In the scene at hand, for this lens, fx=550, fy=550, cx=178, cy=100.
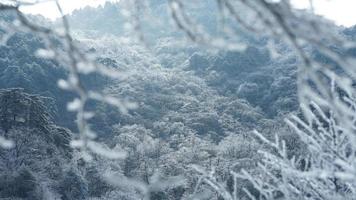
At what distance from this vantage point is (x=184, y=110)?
38.6 metres

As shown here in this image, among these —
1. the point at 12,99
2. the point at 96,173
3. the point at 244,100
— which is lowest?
the point at 96,173

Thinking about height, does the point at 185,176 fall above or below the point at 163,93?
below

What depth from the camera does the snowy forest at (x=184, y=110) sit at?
113 cm

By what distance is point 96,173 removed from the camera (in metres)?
21.8

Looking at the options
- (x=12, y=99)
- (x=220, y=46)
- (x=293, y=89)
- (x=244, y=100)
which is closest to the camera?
(x=220, y=46)

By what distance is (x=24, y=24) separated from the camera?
4.13ft

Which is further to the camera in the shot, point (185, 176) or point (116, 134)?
point (116, 134)

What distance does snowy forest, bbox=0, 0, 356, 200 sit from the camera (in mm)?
1132

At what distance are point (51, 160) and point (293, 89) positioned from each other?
2280cm

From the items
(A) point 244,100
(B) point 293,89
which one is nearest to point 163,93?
(A) point 244,100

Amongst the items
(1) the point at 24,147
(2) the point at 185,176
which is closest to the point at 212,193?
(2) the point at 185,176

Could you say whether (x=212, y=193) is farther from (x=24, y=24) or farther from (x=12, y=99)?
(x=24, y=24)

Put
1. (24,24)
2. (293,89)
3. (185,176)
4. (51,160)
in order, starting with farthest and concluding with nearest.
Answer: (293,89) → (185,176) → (51,160) → (24,24)

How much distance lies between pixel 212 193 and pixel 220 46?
19600 mm
